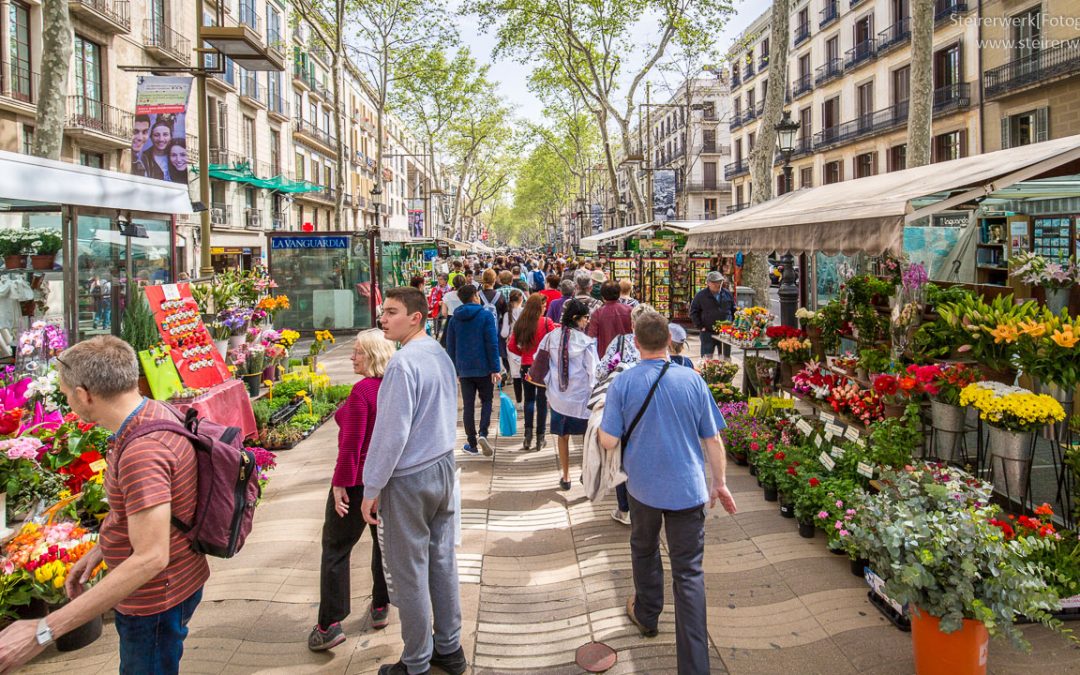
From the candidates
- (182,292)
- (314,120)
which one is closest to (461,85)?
(314,120)

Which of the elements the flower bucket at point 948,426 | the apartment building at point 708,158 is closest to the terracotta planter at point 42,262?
the flower bucket at point 948,426

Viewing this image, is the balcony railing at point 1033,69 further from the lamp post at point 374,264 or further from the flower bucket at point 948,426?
the flower bucket at point 948,426

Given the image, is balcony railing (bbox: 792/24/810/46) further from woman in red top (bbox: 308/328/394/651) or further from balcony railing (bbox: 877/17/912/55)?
woman in red top (bbox: 308/328/394/651)

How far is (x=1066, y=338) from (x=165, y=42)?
25513 millimetres

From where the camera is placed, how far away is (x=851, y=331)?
262 inches

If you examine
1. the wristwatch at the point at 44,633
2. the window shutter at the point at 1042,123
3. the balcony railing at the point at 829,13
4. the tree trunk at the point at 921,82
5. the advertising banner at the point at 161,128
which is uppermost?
the balcony railing at the point at 829,13

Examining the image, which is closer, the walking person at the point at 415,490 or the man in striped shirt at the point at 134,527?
the man in striped shirt at the point at 134,527

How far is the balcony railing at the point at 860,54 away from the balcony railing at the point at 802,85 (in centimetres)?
309

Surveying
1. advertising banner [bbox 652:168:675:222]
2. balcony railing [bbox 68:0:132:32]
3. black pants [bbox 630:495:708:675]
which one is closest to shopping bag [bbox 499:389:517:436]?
black pants [bbox 630:495:708:675]

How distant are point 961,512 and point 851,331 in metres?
3.89

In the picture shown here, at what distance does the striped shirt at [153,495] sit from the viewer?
2.14 meters

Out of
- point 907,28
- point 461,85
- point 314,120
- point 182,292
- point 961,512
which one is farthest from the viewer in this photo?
point 314,120

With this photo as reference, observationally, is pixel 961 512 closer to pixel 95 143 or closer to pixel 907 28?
pixel 95 143

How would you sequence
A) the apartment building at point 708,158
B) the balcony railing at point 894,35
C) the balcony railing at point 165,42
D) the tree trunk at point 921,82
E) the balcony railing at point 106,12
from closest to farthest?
the tree trunk at point 921,82, the balcony railing at point 106,12, the balcony railing at point 165,42, the balcony railing at point 894,35, the apartment building at point 708,158
